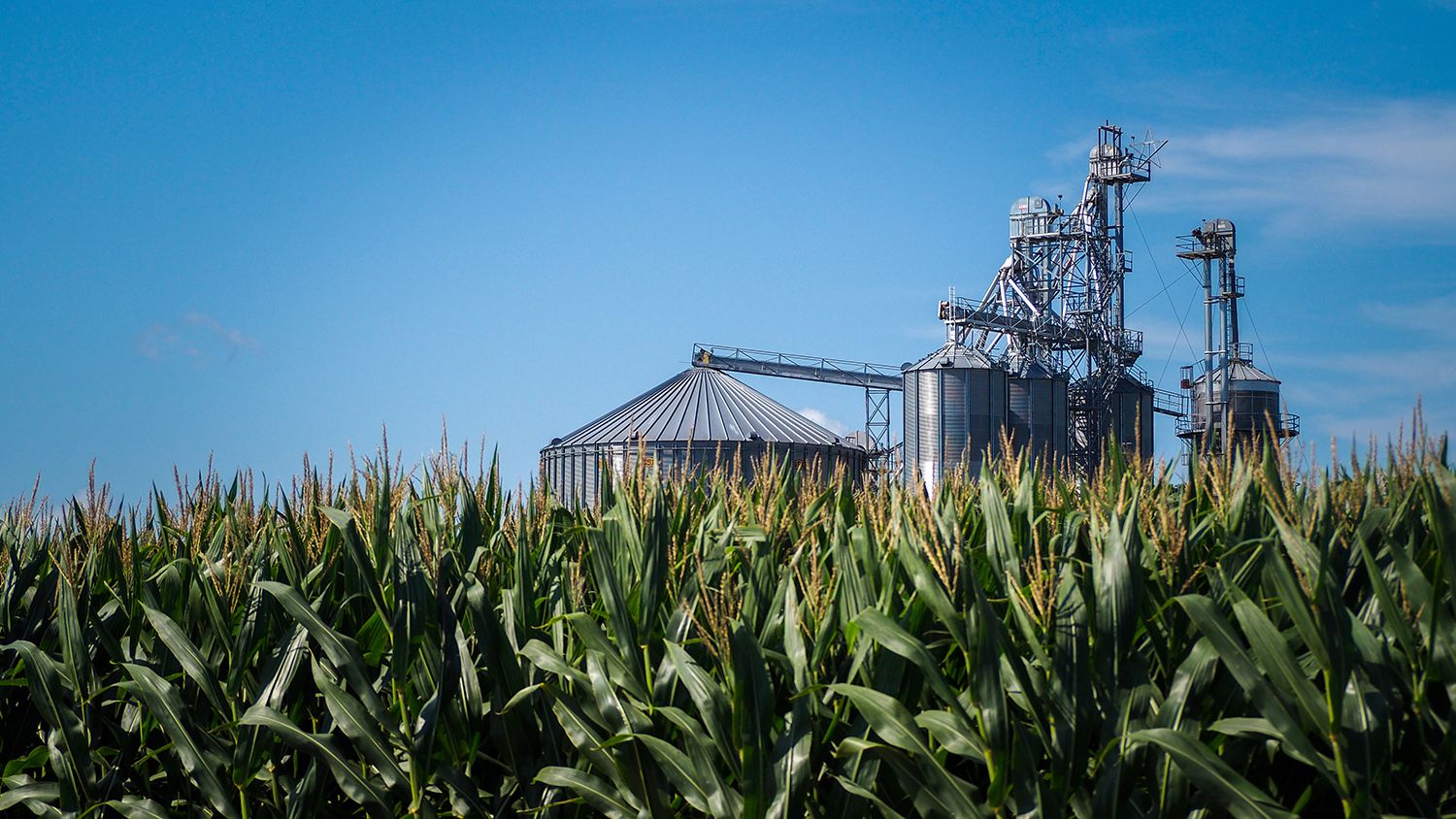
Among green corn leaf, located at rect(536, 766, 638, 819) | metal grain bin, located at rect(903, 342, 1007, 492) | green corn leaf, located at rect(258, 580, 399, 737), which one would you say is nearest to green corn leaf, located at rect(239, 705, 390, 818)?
green corn leaf, located at rect(258, 580, 399, 737)

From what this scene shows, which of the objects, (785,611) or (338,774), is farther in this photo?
(338,774)

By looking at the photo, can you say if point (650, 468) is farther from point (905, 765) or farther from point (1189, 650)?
point (1189, 650)

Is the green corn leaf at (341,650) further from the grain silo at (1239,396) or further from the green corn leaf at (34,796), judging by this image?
the grain silo at (1239,396)

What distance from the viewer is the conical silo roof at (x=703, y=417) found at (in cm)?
3719

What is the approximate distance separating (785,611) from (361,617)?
2.13 m

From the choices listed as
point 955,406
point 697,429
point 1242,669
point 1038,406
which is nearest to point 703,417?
point 697,429

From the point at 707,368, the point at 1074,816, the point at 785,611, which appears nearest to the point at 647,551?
the point at 785,611

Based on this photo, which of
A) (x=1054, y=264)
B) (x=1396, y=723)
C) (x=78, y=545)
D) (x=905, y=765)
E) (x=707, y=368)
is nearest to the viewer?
(x=1396, y=723)

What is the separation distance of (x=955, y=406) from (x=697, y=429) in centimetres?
867

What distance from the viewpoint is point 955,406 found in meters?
39.5

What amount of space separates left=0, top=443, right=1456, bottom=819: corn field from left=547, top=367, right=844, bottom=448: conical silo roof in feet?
98.4

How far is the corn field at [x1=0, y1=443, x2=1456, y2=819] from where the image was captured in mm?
3977

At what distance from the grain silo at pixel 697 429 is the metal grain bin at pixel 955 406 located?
2809 mm

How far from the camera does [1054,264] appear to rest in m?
44.9
